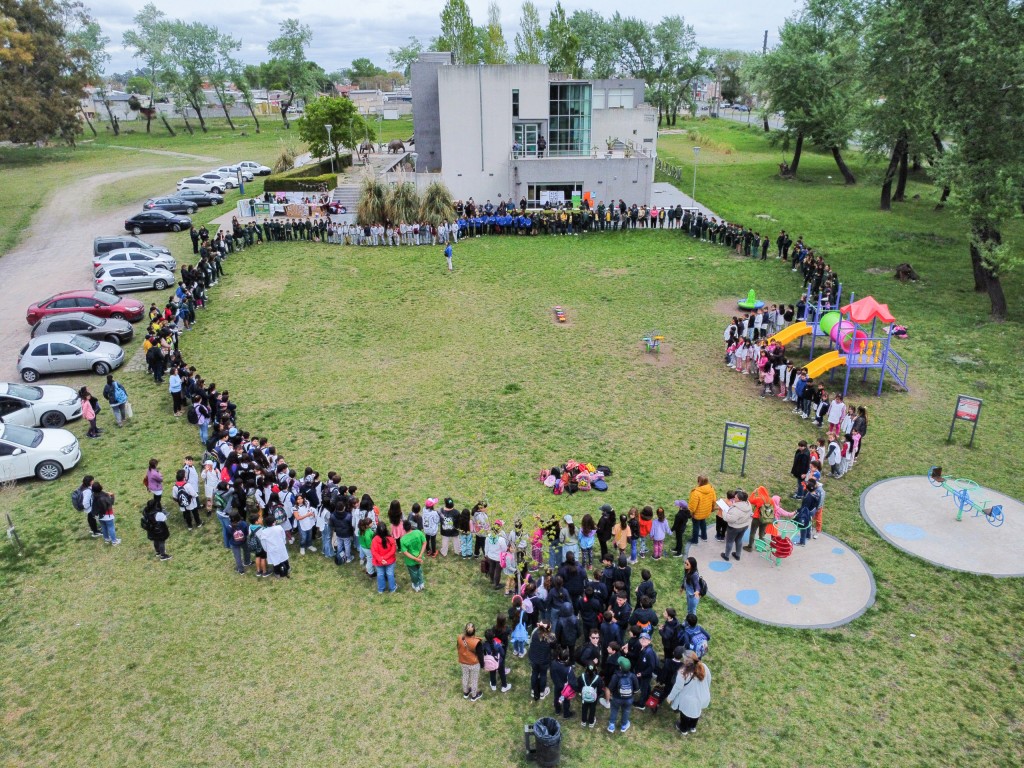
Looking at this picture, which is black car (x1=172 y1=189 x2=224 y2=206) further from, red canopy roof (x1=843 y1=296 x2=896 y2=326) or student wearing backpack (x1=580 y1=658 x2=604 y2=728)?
student wearing backpack (x1=580 y1=658 x2=604 y2=728)

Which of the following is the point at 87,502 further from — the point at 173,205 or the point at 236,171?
the point at 236,171

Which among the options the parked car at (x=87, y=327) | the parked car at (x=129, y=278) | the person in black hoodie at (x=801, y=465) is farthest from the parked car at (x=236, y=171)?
the person in black hoodie at (x=801, y=465)

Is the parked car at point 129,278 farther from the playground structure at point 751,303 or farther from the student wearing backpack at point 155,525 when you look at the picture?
the playground structure at point 751,303

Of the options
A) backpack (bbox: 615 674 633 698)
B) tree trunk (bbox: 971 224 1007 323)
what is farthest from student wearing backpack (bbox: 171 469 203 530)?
tree trunk (bbox: 971 224 1007 323)

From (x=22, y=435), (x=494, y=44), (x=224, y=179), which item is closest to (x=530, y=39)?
(x=494, y=44)

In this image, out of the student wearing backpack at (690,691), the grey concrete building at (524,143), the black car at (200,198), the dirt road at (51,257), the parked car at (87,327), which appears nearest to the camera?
the student wearing backpack at (690,691)

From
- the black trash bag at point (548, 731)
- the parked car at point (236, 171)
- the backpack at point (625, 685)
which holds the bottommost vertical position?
the black trash bag at point (548, 731)

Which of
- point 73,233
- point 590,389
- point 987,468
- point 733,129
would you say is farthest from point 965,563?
point 733,129

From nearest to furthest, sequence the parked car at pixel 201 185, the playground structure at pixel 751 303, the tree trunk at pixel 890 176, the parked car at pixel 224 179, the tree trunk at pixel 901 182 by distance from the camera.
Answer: the playground structure at pixel 751 303 → the tree trunk at pixel 890 176 → the tree trunk at pixel 901 182 → the parked car at pixel 201 185 → the parked car at pixel 224 179
